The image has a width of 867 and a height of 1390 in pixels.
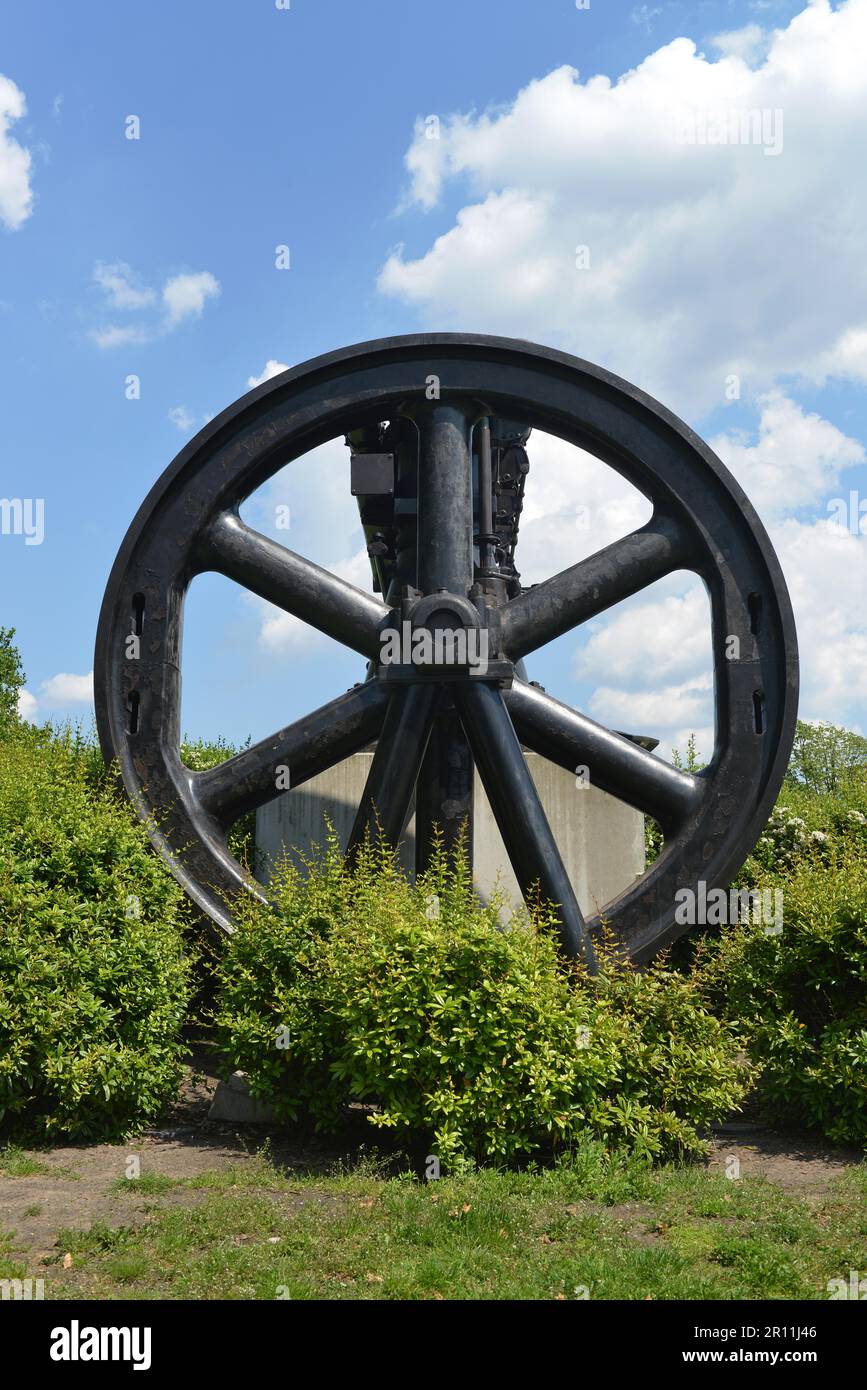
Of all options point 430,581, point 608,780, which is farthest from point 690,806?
point 430,581

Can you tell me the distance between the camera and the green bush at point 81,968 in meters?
6.58

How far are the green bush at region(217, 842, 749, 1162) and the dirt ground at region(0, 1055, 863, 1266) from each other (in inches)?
10.2

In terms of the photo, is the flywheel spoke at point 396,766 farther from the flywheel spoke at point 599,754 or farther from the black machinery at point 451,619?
the flywheel spoke at point 599,754

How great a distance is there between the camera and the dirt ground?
5352 mm

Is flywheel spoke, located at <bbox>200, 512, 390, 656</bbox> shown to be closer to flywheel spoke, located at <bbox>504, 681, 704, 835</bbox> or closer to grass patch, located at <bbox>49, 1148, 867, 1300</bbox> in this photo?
flywheel spoke, located at <bbox>504, 681, 704, 835</bbox>

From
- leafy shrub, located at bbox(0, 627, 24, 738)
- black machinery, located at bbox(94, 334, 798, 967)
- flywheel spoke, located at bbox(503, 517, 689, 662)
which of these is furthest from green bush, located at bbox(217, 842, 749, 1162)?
leafy shrub, located at bbox(0, 627, 24, 738)

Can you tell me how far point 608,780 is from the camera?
898 cm

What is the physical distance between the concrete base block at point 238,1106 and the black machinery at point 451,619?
1401 mm

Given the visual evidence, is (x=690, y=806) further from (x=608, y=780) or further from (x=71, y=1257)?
(x=71, y=1257)

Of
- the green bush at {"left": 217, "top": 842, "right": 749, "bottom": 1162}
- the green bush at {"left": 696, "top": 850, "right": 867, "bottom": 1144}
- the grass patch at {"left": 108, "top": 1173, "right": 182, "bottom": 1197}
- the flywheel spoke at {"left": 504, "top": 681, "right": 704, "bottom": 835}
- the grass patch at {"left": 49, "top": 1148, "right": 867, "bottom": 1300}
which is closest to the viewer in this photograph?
the grass patch at {"left": 49, "top": 1148, "right": 867, "bottom": 1300}

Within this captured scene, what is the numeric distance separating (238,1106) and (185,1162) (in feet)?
2.58

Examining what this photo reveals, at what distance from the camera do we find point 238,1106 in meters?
7.14

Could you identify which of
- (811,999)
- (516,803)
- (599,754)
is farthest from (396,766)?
(811,999)

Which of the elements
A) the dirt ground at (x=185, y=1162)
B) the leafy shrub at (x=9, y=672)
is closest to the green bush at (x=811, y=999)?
the dirt ground at (x=185, y=1162)
